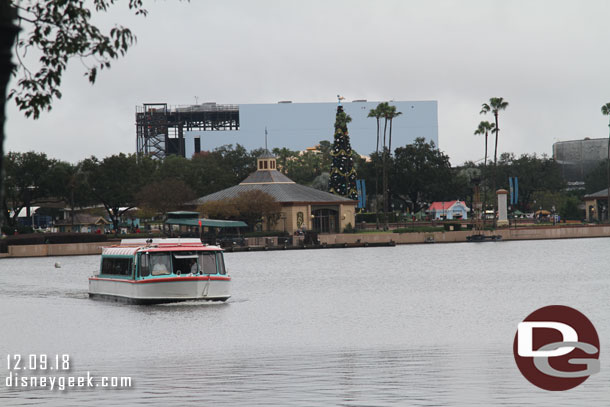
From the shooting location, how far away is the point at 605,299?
1806 inches

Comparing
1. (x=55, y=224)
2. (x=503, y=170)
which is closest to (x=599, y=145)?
(x=503, y=170)

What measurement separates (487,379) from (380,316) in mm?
20243

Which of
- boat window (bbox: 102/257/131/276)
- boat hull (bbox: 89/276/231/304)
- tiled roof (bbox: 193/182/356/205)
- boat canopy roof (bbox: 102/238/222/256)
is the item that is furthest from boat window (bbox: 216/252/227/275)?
tiled roof (bbox: 193/182/356/205)

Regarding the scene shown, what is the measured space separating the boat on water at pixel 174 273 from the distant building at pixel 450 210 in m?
134

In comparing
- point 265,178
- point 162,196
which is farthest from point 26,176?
point 265,178

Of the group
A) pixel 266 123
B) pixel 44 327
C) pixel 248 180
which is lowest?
pixel 44 327

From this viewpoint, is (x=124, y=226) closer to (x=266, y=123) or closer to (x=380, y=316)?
(x=266, y=123)

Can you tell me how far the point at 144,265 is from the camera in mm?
43344

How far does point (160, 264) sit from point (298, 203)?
8213 cm

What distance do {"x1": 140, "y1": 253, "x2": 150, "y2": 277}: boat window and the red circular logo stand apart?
706 inches

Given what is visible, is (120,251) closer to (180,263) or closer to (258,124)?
(180,263)

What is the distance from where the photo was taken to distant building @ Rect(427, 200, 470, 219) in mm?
176750

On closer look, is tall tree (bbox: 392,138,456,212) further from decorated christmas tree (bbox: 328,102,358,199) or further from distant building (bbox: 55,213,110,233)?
distant building (bbox: 55,213,110,233)

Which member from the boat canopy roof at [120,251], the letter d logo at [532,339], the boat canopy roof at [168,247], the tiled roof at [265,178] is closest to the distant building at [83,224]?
the tiled roof at [265,178]
